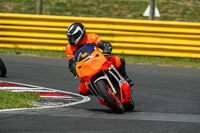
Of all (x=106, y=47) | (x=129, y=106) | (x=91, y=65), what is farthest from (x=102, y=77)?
(x=129, y=106)

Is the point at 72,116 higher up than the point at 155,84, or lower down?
higher up

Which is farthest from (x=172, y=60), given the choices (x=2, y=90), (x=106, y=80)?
(x=106, y=80)

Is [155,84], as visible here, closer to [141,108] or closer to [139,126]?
[141,108]

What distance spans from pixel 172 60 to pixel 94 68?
7.87 metres

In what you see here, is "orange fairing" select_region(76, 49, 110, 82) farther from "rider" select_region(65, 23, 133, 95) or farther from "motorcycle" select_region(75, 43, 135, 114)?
"rider" select_region(65, 23, 133, 95)

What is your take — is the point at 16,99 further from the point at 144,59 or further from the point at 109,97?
the point at 144,59

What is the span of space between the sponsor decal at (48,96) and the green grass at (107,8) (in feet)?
45.3

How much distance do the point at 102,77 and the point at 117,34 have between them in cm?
774

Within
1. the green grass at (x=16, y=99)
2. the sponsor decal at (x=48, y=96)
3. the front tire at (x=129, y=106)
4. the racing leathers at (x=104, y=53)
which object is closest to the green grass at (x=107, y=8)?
the sponsor decal at (x=48, y=96)

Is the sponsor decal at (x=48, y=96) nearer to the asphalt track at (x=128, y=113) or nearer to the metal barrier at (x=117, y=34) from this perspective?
the asphalt track at (x=128, y=113)

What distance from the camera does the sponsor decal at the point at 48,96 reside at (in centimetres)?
853

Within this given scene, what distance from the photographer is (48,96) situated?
30.4ft

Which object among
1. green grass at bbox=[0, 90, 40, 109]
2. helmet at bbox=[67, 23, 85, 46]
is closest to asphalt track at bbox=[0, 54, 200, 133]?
green grass at bbox=[0, 90, 40, 109]

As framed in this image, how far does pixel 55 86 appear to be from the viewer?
10531 millimetres
